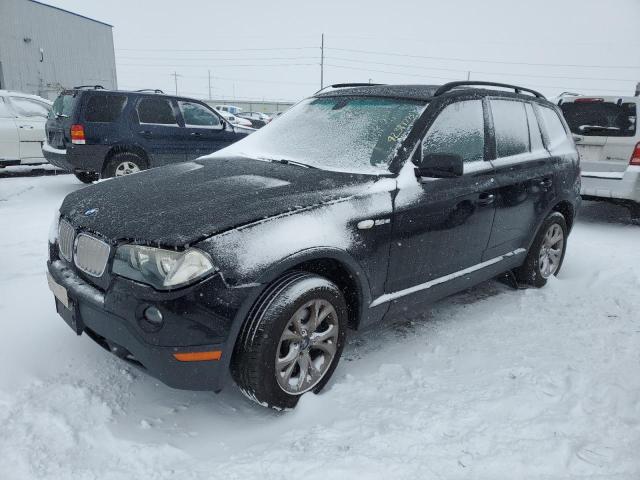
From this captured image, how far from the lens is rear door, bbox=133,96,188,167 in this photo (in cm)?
821

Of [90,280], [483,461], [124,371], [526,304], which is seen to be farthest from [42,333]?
[526,304]

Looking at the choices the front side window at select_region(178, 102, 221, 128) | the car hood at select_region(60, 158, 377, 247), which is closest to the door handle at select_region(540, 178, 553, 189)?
the car hood at select_region(60, 158, 377, 247)

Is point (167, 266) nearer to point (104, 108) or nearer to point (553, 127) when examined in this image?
point (553, 127)

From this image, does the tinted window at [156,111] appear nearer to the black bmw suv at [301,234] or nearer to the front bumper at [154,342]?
the black bmw suv at [301,234]

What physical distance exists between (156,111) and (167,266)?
6899 mm

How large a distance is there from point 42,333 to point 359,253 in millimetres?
2174

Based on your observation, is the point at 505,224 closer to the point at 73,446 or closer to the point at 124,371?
the point at 124,371

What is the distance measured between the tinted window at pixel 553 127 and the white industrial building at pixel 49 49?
3182 cm

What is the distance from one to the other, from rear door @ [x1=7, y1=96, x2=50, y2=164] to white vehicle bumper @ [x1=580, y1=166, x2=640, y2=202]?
9.53m

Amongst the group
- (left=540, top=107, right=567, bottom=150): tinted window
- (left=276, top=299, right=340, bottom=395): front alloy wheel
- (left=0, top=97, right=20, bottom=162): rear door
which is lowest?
(left=276, top=299, right=340, bottom=395): front alloy wheel

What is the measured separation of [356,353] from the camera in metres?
3.36

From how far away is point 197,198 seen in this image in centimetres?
270

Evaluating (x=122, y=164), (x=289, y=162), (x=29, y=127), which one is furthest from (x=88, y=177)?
(x=289, y=162)

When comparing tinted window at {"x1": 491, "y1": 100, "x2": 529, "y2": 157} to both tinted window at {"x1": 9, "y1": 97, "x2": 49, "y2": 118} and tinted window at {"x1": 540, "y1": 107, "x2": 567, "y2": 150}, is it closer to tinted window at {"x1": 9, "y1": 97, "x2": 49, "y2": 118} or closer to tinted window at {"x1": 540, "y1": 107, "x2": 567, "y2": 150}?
tinted window at {"x1": 540, "y1": 107, "x2": 567, "y2": 150}
